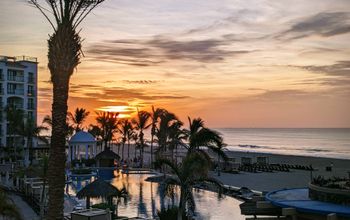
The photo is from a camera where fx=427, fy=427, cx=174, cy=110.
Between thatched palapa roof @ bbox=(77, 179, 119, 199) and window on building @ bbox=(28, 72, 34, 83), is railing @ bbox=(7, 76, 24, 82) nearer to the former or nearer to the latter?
window on building @ bbox=(28, 72, 34, 83)

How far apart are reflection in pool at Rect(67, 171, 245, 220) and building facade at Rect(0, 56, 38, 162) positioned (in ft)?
92.1

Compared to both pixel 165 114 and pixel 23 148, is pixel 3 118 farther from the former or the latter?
pixel 165 114

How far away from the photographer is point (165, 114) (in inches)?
2047

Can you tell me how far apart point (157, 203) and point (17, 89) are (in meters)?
45.8

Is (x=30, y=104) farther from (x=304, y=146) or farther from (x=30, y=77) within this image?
(x=304, y=146)

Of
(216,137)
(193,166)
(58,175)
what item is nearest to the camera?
(58,175)

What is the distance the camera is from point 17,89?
65.7 meters

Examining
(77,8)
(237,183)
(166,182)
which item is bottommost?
(237,183)

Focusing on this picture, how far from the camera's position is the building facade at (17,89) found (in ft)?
202

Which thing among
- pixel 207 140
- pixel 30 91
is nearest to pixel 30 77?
pixel 30 91

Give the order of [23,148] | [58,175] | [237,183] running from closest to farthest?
[58,175] → [237,183] → [23,148]

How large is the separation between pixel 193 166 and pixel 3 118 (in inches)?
1998

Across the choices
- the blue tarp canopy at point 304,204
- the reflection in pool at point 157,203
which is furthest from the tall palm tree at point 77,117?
the blue tarp canopy at point 304,204

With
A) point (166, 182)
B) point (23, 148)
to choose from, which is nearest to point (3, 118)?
point (23, 148)
